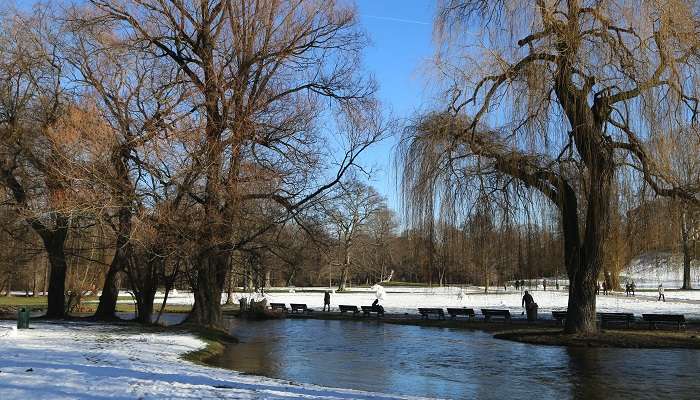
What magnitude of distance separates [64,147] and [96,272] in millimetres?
16952

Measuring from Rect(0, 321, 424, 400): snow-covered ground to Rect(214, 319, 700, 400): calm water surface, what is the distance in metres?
1.75

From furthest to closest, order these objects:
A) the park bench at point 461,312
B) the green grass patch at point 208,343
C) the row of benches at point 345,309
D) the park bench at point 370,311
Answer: the row of benches at point 345,309
the park bench at point 370,311
the park bench at point 461,312
the green grass patch at point 208,343

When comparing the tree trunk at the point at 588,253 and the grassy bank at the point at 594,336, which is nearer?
the tree trunk at the point at 588,253

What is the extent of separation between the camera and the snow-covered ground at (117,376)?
840 cm

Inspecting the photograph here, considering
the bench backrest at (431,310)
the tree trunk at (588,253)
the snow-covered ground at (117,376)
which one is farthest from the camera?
the bench backrest at (431,310)

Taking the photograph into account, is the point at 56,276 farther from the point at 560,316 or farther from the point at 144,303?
the point at 560,316

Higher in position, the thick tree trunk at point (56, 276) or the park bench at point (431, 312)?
the thick tree trunk at point (56, 276)

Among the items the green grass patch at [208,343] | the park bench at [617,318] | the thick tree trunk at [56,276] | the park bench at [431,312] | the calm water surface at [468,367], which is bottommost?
the calm water surface at [468,367]

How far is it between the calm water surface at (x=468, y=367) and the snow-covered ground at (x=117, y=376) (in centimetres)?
175

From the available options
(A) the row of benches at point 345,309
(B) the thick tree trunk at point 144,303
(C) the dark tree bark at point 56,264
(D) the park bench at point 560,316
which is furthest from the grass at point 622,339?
(C) the dark tree bark at point 56,264

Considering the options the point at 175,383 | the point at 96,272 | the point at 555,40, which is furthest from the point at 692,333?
the point at 96,272

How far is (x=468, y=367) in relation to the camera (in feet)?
48.8

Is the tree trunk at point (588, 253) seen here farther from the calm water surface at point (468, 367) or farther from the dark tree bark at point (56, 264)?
the dark tree bark at point (56, 264)

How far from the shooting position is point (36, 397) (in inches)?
303
